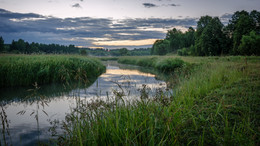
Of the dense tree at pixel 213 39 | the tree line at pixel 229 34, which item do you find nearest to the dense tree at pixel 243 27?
the tree line at pixel 229 34

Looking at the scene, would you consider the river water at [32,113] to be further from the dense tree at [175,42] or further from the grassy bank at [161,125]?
the dense tree at [175,42]

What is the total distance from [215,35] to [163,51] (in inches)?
1866

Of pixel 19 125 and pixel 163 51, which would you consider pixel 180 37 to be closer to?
pixel 163 51

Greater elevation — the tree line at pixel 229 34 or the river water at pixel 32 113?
the tree line at pixel 229 34

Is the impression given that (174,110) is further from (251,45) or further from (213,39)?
(213,39)

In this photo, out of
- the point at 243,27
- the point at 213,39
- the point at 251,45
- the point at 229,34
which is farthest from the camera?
the point at 229,34

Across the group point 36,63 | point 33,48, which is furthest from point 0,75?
point 33,48

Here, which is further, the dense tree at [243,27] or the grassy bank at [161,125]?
the dense tree at [243,27]

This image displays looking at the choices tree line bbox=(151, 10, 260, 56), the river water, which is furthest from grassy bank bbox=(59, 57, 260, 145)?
tree line bbox=(151, 10, 260, 56)

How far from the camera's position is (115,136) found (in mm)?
2408

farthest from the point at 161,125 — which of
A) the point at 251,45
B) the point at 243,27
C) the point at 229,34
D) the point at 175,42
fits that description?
the point at 175,42

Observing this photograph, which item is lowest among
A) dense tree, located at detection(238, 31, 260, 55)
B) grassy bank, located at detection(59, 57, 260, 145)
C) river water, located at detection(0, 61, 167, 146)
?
river water, located at detection(0, 61, 167, 146)

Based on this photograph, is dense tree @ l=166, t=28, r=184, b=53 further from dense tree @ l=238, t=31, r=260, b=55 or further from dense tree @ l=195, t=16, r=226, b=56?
dense tree @ l=238, t=31, r=260, b=55

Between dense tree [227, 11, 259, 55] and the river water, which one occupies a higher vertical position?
dense tree [227, 11, 259, 55]
